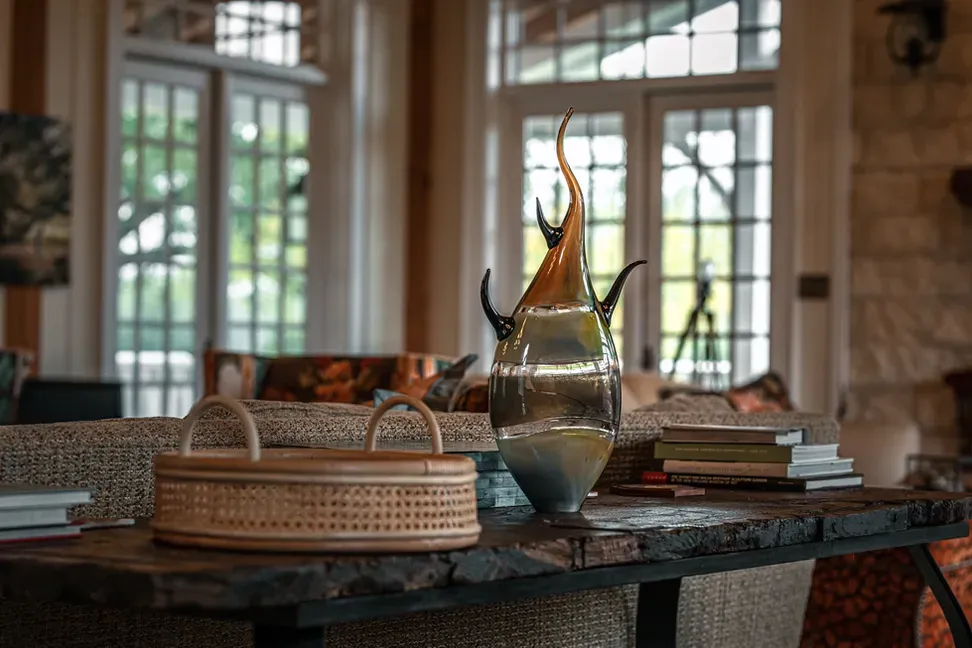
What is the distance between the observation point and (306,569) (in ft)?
4.42

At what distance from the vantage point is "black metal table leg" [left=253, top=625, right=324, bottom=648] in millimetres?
1411

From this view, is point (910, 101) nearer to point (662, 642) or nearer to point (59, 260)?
point (59, 260)

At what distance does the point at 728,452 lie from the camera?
8.04ft

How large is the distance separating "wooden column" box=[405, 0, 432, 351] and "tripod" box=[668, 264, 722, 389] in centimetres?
150

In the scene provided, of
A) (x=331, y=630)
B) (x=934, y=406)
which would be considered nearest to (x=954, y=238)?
(x=934, y=406)

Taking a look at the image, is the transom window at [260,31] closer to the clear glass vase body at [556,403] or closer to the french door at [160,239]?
the french door at [160,239]

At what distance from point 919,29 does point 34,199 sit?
4.25 meters

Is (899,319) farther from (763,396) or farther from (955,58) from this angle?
(763,396)

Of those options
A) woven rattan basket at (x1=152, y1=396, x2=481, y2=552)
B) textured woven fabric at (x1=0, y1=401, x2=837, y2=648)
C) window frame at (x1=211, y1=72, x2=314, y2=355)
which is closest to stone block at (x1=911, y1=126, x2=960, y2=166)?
window frame at (x1=211, y1=72, x2=314, y2=355)

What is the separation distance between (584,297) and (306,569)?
32.3 inches

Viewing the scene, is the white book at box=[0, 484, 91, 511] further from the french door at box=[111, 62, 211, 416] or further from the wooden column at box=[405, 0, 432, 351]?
the wooden column at box=[405, 0, 432, 351]

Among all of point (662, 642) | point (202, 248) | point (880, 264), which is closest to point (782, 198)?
point (880, 264)

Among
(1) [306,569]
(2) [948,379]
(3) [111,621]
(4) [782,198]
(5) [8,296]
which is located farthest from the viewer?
(4) [782,198]

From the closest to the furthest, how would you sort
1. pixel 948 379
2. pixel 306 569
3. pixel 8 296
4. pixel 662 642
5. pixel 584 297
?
pixel 306 569 < pixel 584 297 < pixel 662 642 < pixel 8 296 < pixel 948 379
